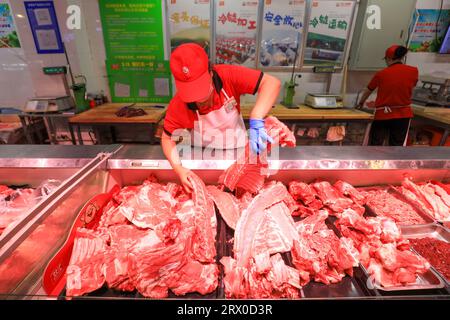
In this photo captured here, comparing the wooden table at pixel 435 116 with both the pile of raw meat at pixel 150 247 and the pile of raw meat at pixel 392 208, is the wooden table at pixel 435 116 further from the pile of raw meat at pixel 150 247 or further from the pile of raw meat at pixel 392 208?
the pile of raw meat at pixel 150 247

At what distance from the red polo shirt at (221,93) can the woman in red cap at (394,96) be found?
3.90 metres

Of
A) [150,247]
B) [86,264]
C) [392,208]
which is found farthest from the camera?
[392,208]

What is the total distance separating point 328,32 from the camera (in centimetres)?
573

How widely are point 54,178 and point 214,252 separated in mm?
1613

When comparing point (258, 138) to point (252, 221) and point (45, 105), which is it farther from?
point (45, 105)

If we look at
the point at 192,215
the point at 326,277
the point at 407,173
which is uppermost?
the point at 407,173

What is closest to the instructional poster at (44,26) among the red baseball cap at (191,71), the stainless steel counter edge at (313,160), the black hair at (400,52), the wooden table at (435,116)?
the stainless steel counter edge at (313,160)

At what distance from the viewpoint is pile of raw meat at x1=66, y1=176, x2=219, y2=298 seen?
1.34 metres

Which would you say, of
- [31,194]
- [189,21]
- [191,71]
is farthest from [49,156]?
[189,21]

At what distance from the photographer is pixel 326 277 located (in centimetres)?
141

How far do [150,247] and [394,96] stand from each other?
5413mm

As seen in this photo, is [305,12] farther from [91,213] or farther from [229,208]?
[91,213]

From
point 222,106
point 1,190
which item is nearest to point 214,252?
point 222,106

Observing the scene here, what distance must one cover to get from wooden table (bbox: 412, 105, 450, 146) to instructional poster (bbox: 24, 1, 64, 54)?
8465 mm
